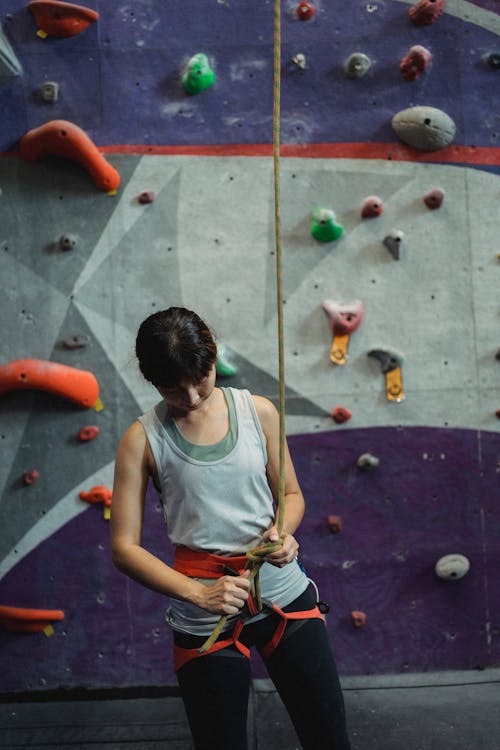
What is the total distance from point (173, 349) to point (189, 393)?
0.30 ft

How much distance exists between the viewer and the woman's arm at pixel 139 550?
1.42 meters

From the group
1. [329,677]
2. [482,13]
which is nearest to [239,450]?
[329,677]

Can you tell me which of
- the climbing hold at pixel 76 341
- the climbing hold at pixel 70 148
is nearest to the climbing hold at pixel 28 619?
the climbing hold at pixel 76 341

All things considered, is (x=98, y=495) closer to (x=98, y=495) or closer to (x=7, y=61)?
(x=98, y=495)

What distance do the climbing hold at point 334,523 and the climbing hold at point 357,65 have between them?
5.21ft

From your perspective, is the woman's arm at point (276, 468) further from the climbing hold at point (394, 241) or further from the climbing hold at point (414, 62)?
the climbing hold at point (414, 62)

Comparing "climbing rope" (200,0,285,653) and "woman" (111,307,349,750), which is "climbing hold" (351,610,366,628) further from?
"climbing rope" (200,0,285,653)

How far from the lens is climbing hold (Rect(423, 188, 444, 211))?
281cm

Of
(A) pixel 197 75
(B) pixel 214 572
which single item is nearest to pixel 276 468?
(B) pixel 214 572

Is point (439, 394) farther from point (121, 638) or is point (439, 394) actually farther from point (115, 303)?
point (121, 638)

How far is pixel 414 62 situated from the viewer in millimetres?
2770

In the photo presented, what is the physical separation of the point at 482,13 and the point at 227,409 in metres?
2.10

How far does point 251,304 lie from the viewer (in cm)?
282

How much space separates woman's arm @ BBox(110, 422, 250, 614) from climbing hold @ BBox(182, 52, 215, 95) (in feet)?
5.44
